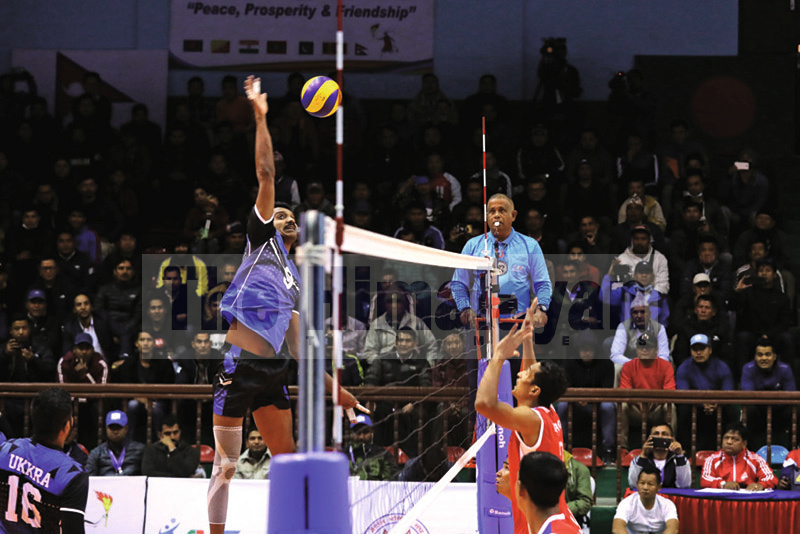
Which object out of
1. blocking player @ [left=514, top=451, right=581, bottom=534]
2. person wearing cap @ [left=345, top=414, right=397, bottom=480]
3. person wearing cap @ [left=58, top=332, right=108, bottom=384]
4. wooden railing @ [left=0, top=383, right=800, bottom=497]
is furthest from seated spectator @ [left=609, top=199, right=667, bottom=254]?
blocking player @ [left=514, top=451, right=581, bottom=534]

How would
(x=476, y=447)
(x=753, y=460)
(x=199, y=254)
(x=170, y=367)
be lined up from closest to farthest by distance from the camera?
(x=476, y=447)
(x=753, y=460)
(x=170, y=367)
(x=199, y=254)

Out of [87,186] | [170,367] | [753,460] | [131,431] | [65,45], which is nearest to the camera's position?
[753,460]

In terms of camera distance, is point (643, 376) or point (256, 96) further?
point (643, 376)

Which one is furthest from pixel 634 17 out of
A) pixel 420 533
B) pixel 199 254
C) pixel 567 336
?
pixel 420 533

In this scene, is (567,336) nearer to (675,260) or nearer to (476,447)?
(675,260)

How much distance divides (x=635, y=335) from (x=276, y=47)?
844 centimetres

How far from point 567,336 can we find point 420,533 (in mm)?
3821

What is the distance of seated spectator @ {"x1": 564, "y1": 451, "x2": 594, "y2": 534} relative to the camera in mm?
9547

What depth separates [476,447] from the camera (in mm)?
7012

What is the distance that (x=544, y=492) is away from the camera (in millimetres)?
5254

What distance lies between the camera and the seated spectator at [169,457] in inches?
396

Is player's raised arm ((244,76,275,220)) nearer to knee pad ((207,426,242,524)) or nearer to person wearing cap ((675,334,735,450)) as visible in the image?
knee pad ((207,426,242,524))

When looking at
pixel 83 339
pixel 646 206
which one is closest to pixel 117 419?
pixel 83 339

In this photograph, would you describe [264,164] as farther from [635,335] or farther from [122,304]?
[122,304]
